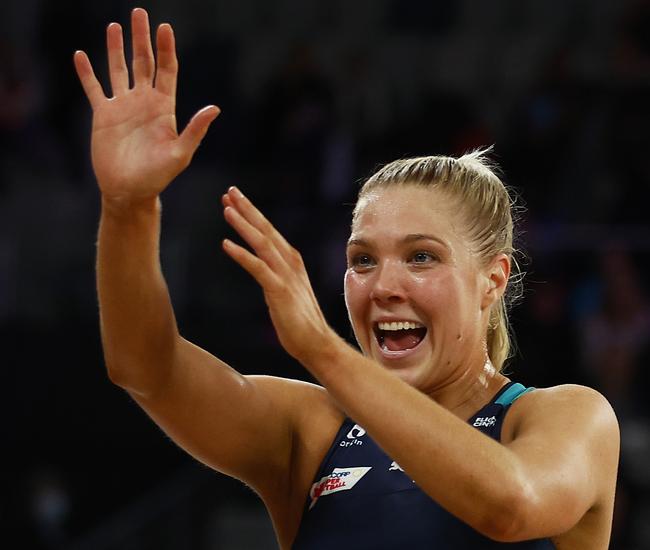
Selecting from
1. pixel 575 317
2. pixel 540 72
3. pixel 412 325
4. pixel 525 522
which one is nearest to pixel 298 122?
pixel 540 72

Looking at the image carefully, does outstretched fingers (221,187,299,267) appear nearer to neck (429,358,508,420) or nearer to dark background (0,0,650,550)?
neck (429,358,508,420)

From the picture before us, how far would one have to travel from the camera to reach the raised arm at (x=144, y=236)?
2.74 metres

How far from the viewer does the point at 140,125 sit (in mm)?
2758

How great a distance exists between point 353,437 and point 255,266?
30.9 inches

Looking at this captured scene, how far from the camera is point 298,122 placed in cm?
912

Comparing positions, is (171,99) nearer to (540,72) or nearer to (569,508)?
(569,508)

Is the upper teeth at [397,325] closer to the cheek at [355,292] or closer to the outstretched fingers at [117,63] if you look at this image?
the cheek at [355,292]

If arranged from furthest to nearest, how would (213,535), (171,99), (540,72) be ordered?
1. (540,72)
2. (213,535)
3. (171,99)

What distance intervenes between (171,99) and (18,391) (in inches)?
213

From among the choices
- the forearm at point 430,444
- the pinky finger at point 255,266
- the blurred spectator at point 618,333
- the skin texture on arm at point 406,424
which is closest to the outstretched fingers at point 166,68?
the skin texture on arm at point 406,424

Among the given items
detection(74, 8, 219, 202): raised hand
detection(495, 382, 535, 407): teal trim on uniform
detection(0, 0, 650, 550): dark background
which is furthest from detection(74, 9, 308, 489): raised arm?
detection(0, 0, 650, 550): dark background

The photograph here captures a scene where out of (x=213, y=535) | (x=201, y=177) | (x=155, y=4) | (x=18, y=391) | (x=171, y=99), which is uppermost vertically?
(x=171, y=99)

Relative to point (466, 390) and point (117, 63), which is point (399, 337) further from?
point (117, 63)

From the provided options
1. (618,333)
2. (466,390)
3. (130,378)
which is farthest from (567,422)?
(618,333)
